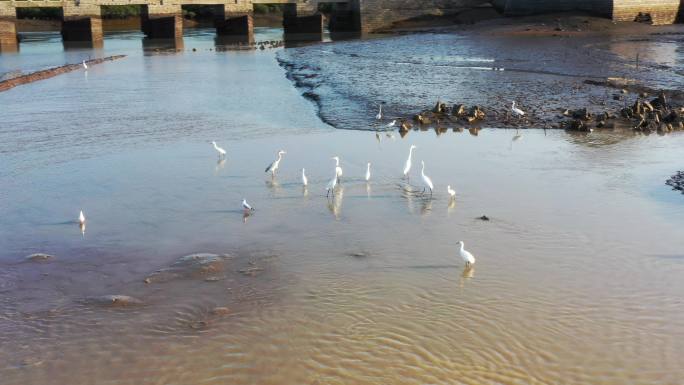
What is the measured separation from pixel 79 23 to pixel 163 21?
537 cm

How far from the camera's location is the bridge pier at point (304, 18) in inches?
2077

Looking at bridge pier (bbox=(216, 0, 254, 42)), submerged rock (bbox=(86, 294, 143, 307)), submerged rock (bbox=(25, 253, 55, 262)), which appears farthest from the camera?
bridge pier (bbox=(216, 0, 254, 42))

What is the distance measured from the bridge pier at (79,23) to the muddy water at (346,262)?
112 ft

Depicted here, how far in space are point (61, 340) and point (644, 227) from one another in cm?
711

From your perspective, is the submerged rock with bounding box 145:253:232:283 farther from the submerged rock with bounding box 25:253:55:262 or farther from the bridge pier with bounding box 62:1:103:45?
the bridge pier with bounding box 62:1:103:45

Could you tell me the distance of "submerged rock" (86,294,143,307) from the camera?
25.4 feet

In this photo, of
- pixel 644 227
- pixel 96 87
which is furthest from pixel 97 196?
pixel 96 87

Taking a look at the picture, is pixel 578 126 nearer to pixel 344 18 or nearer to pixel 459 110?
pixel 459 110

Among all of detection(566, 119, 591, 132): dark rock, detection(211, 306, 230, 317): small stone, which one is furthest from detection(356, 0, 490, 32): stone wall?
detection(211, 306, 230, 317): small stone

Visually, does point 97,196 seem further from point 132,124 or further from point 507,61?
point 507,61

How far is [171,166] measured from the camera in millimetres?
13547

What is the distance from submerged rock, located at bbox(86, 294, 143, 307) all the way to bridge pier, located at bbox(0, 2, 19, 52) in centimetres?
4262

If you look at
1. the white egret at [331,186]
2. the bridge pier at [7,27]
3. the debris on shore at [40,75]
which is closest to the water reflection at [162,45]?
the debris on shore at [40,75]

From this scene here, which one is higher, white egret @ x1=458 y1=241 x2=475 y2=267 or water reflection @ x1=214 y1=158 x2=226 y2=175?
water reflection @ x1=214 y1=158 x2=226 y2=175
